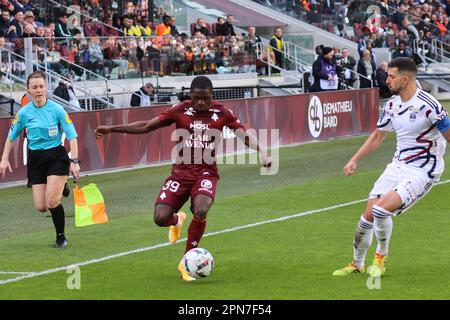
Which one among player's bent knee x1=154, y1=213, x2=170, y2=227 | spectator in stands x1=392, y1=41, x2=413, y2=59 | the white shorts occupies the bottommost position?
player's bent knee x1=154, y1=213, x2=170, y2=227

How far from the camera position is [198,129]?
11188 millimetres

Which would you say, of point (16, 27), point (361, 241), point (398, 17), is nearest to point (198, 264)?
point (361, 241)

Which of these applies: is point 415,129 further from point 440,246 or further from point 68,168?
point 68,168

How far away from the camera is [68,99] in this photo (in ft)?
83.5

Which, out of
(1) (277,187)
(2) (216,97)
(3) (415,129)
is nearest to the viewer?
(3) (415,129)

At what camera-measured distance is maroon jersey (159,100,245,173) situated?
1118cm

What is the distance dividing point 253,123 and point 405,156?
15.7 metres

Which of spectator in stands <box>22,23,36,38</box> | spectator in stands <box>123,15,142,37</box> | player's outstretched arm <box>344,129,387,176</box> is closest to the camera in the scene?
player's outstretched arm <box>344,129,387,176</box>

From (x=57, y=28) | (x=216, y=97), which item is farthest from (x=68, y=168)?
(x=216, y=97)

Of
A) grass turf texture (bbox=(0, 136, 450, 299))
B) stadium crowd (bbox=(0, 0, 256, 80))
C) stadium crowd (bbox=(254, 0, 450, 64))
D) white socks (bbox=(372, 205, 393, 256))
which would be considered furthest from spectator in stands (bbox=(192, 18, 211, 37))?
white socks (bbox=(372, 205, 393, 256))

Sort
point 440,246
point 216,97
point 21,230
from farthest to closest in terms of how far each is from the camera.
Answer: point 216,97, point 21,230, point 440,246

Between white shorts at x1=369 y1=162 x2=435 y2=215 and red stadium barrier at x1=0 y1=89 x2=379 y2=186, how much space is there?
10.8 meters

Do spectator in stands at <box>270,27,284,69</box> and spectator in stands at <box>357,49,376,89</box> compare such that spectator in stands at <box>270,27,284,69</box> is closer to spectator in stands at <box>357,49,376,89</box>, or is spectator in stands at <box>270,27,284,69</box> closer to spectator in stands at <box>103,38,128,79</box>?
spectator in stands at <box>357,49,376,89</box>

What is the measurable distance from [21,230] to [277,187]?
5.92 m
